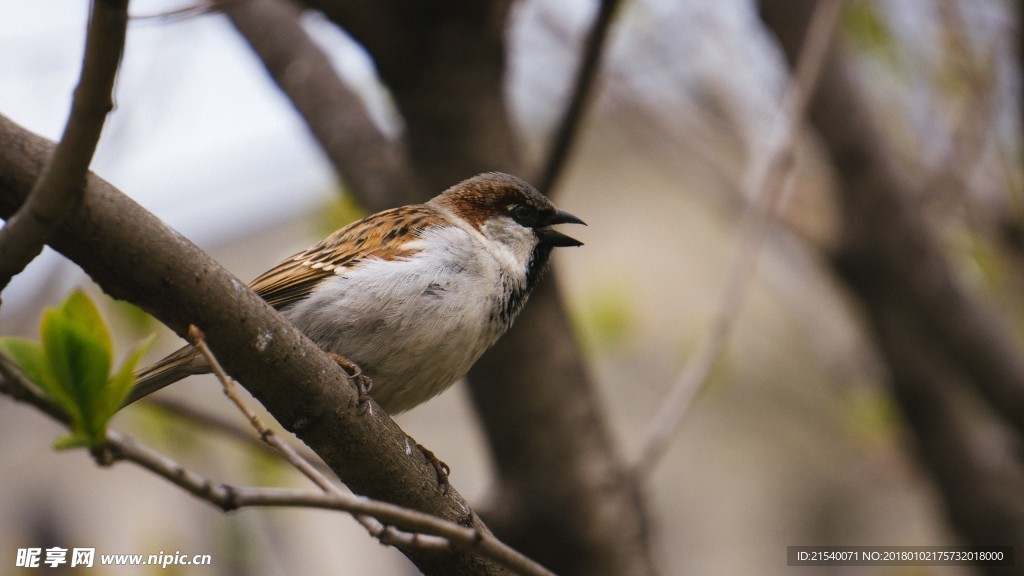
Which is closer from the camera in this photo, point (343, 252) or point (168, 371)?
point (168, 371)

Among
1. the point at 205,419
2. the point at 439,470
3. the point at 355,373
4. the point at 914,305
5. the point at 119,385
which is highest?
the point at 119,385

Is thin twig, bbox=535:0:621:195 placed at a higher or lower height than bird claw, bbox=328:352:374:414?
higher

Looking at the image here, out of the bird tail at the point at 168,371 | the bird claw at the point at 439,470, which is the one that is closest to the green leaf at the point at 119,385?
the bird claw at the point at 439,470

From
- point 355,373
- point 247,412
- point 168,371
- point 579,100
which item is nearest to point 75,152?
point 247,412

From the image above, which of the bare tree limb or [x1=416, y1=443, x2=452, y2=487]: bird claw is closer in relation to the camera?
the bare tree limb

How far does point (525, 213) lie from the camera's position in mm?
2873

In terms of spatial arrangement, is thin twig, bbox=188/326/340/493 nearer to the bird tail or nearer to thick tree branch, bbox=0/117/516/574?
thick tree branch, bbox=0/117/516/574

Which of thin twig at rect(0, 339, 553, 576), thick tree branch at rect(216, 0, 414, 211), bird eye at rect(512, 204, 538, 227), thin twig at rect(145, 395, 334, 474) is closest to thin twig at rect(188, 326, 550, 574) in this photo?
thin twig at rect(0, 339, 553, 576)

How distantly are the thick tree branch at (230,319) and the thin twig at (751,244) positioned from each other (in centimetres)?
137

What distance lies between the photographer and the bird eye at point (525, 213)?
286 cm

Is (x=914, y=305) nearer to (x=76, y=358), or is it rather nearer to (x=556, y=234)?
(x=556, y=234)

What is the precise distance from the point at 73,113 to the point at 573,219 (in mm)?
1839

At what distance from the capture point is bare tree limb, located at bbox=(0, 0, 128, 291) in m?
1.07

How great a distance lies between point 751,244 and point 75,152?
2.24 m
